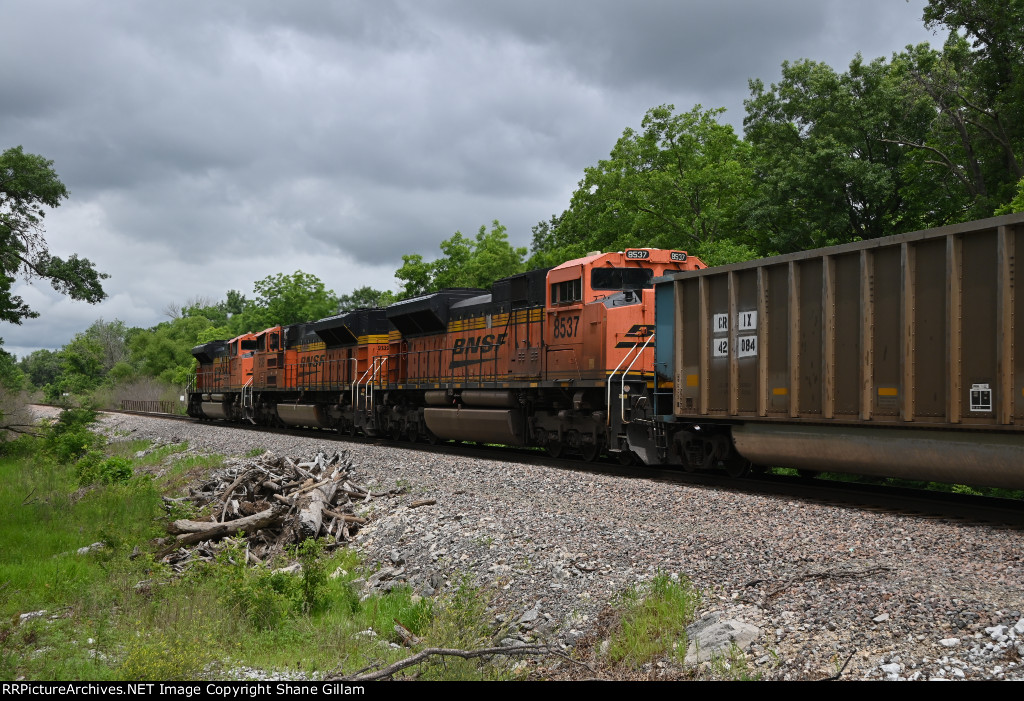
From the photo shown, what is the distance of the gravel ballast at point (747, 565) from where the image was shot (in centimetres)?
521

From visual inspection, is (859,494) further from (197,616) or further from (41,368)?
(41,368)

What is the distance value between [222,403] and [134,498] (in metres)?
23.2

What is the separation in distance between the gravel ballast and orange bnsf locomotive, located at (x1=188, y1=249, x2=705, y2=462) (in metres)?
2.92

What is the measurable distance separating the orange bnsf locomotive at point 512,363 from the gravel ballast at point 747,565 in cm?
292

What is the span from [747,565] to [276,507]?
8.24m

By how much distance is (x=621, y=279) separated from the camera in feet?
52.6

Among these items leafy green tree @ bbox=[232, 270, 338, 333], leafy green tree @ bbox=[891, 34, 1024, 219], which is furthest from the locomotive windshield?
leafy green tree @ bbox=[232, 270, 338, 333]

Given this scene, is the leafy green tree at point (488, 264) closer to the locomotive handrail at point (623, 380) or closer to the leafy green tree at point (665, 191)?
the leafy green tree at point (665, 191)

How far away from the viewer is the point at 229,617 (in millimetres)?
8297

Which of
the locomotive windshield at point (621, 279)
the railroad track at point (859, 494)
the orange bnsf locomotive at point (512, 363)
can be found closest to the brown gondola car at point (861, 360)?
the railroad track at point (859, 494)

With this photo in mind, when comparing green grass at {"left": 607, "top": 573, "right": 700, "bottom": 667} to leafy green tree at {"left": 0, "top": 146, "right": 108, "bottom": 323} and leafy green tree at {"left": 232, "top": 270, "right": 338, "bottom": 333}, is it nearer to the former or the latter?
leafy green tree at {"left": 0, "top": 146, "right": 108, "bottom": 323}

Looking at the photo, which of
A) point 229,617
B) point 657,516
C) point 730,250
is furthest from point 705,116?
point 229,617

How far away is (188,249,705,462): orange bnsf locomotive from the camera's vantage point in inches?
597

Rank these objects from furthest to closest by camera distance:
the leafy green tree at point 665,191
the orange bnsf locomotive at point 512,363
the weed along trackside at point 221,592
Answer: the leafy green tree at point 665,191 < the orange bnsf locomotive at point 512,363 < the weed along trackside at point 221,592
